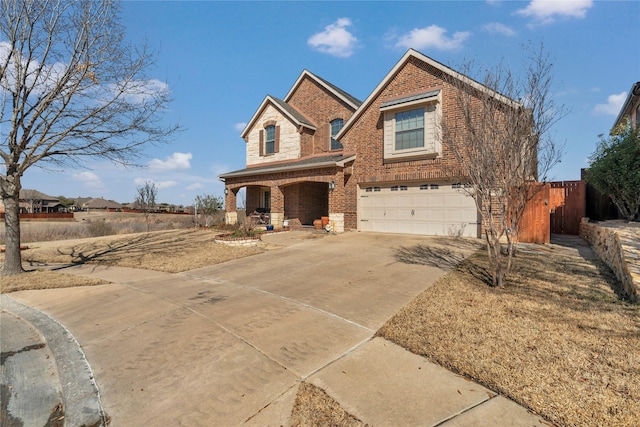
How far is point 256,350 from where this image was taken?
3.52 metres

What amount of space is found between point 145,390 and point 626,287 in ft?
23.5

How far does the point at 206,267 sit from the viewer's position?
833cm

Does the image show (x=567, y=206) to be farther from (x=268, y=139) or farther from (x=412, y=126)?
(x=268, y=139)

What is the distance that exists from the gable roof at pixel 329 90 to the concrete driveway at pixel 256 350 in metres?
13.5

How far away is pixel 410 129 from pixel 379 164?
2.04m

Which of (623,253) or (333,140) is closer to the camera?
(623,253)

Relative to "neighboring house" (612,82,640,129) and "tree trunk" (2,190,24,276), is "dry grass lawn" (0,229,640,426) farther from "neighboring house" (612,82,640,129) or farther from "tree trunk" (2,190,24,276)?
"neighboring house" (612,82,640,129)

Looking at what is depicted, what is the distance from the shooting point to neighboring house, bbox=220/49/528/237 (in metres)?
12.3

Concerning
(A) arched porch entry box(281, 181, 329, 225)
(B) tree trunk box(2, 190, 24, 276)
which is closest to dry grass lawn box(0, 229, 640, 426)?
(B) tree trunk box(2, 190, 24, 276)

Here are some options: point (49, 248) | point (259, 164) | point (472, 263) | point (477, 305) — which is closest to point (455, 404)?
point (477, 305)

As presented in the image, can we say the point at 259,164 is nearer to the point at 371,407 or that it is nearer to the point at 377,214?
the point at 377,214

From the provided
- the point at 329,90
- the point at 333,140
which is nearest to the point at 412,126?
the point at 333,140

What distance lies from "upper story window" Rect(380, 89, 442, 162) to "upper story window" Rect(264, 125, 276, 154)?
8.27m

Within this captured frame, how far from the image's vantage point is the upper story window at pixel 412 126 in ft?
40.6
